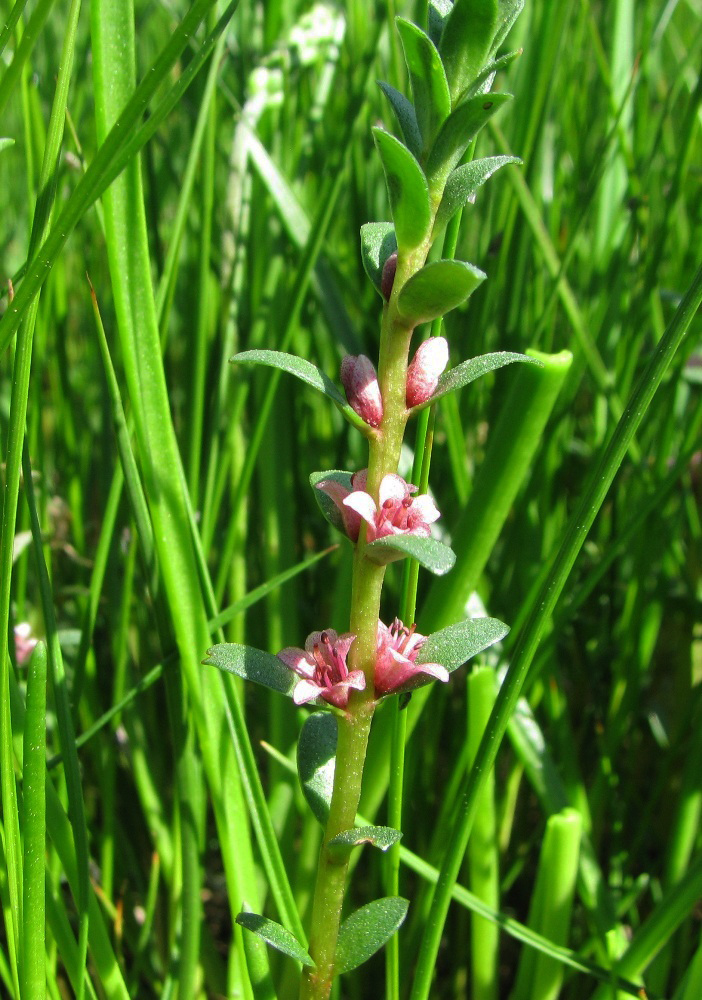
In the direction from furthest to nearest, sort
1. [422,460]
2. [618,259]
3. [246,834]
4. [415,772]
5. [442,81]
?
[618,259] → [415,772] → [246,834] → [422,460] → [442,81]

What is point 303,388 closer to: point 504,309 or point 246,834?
point 504,309

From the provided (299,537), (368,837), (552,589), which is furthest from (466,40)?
(299,537)

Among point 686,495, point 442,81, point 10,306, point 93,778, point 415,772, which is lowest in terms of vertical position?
point 93,778

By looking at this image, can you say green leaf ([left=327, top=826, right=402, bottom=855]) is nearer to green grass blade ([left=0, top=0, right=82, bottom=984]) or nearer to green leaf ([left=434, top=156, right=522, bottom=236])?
green grass blade ([left=0, top=0, right=82, bottom=984])

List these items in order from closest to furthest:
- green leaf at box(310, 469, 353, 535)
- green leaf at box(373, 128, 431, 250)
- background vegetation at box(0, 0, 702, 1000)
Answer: green leaf at box(373, 128, 431, 250)
green leaf at box(310, 469, 353, 535)
background vegetation at box(0, 0, 702, 1000)

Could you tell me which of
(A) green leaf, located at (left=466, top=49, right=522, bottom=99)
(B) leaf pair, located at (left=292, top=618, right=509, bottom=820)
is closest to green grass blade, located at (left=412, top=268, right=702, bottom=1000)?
(B) leaf pair, located at (left=292, top=618, right=509, bottom=820)

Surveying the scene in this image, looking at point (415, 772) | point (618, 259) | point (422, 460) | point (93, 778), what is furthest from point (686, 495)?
point (93, 778)

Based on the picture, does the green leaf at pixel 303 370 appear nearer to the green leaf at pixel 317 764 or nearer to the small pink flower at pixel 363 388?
the small pink flower at pixel 363 388
